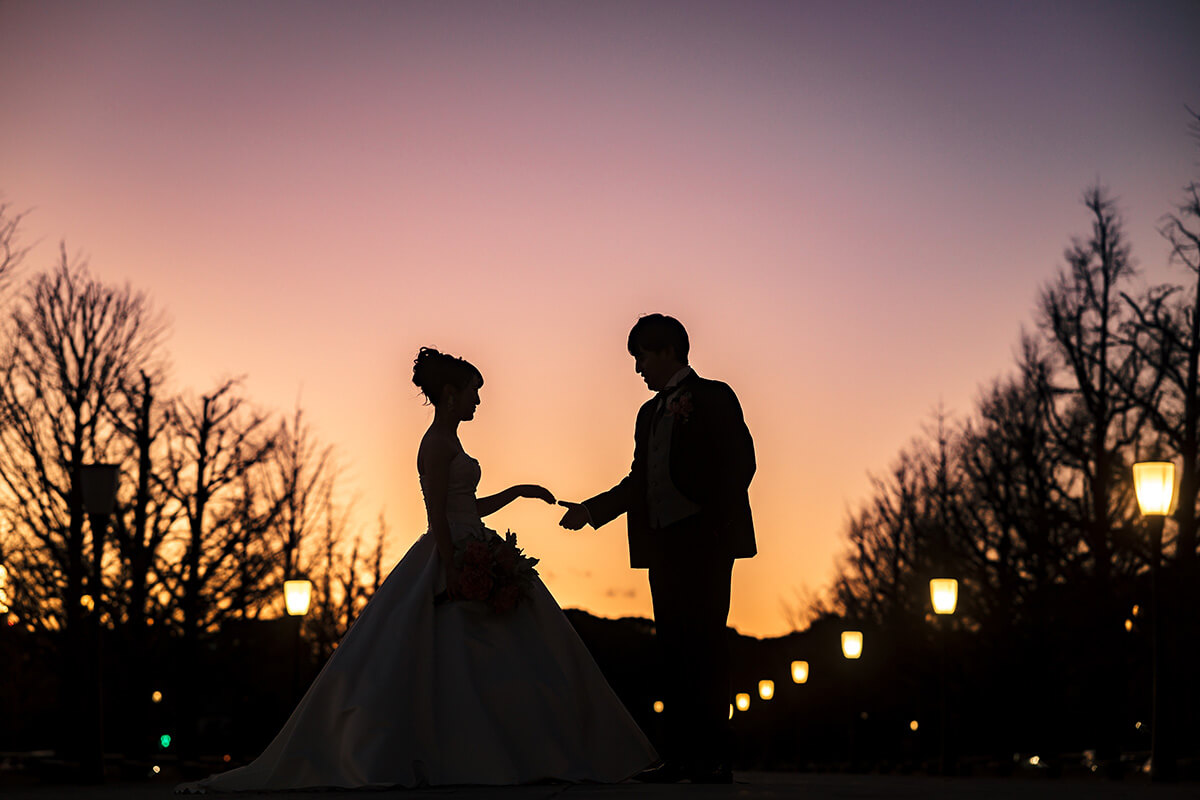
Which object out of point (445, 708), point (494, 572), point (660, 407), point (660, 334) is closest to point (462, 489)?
point (494, 572)

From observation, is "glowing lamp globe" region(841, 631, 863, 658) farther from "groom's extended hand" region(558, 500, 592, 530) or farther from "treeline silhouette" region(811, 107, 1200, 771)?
"groom's extended hand" region(558, 500, 592, 530)

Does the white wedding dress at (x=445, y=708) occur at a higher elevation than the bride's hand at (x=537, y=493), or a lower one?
lower

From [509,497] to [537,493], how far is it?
0.22m

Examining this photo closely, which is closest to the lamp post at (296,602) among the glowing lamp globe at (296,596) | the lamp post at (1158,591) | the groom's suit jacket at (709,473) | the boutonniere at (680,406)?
the glowing lamp globe at (296,596)

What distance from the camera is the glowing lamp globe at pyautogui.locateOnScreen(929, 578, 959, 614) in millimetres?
23047

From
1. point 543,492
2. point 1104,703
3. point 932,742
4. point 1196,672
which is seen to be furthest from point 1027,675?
point 543,492

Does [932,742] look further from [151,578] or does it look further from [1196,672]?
[151,578]

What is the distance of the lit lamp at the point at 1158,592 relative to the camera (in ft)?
47.1

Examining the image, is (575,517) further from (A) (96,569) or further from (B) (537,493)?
(A) (96,569)

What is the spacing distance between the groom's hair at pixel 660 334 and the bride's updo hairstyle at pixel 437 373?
143cm

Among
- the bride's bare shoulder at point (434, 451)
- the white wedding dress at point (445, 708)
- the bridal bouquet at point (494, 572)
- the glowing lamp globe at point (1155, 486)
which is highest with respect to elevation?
the glowing lamp globe at point (1155, 486)

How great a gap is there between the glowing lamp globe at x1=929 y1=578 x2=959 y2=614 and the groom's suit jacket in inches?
645

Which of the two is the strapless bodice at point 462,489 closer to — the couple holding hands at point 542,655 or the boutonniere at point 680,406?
the couple holding hands at point 542,655

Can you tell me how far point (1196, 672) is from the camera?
24.9 meters
